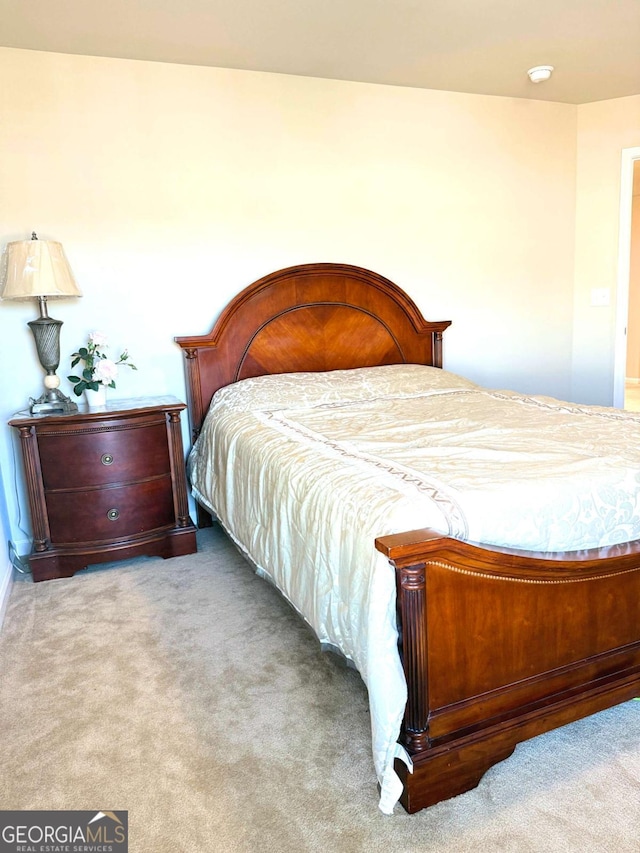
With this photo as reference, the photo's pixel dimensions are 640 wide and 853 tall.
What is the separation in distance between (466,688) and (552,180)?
3.55 meters

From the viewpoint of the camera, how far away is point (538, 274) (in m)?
4.01

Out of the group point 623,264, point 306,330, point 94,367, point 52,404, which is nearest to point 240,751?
point 52,404

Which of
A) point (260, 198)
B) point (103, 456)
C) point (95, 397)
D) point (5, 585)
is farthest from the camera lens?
point (260, 198)

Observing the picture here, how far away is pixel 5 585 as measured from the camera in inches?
100

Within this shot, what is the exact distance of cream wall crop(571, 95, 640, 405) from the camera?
149 inches

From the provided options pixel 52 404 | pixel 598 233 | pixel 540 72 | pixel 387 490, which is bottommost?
pixel 387 490

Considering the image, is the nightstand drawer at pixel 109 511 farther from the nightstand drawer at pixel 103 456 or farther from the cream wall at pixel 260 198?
the cream wall at pixel 260 198

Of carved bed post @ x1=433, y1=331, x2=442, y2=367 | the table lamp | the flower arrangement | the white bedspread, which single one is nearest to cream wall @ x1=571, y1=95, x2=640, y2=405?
carved bed post @ x1=433, y1=331, x2=442, y2=367

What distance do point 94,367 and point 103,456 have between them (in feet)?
1.48

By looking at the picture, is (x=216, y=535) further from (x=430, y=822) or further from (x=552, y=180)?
(x=552, y=180)

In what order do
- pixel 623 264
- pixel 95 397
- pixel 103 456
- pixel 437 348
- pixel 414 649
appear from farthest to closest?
1. pixel 623 264
2. pixel 437 348
3. pixel 95 397
4. pixel 103 456
5. pixel 414 649

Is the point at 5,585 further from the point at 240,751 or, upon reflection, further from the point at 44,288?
the point at 240,751

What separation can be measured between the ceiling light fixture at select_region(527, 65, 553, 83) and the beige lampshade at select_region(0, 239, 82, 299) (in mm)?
2603

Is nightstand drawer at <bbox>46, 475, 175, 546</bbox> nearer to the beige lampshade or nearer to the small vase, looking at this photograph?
the small vase
